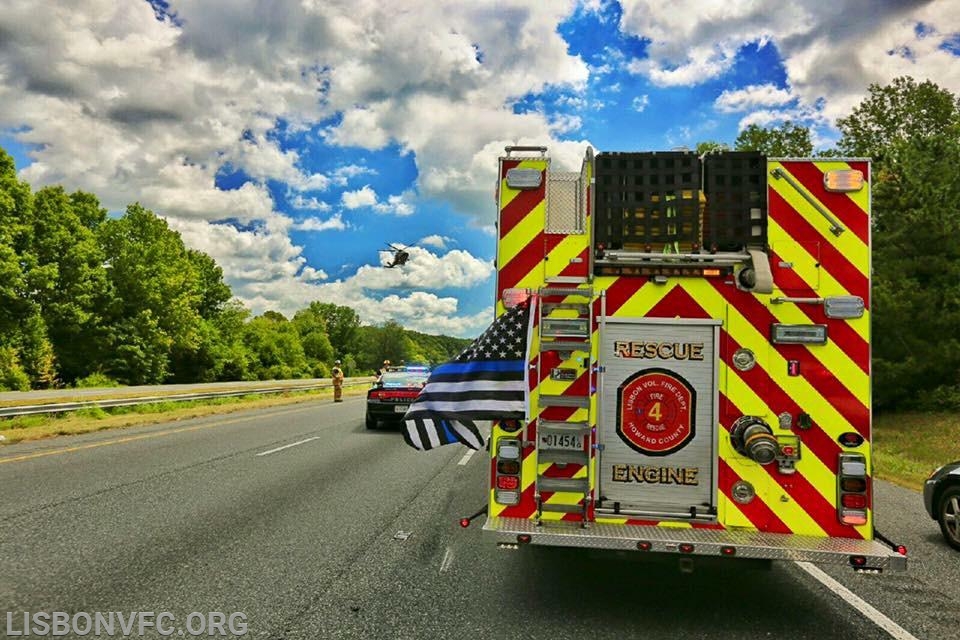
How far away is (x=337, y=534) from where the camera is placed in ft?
21.7

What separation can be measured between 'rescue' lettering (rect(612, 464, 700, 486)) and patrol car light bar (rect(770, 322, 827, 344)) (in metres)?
1.07

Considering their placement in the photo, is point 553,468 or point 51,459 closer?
point 553,468

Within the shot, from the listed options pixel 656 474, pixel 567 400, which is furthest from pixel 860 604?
pixel 567 400

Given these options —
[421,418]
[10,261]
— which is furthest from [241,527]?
[10,261]

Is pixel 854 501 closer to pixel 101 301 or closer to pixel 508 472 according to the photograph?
pixel 508 472

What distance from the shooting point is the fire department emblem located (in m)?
4.74

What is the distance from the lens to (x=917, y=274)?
2244 centimetres

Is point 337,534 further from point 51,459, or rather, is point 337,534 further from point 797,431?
point 51,459

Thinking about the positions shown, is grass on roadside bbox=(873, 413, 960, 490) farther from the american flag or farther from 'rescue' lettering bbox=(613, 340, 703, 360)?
the american flag

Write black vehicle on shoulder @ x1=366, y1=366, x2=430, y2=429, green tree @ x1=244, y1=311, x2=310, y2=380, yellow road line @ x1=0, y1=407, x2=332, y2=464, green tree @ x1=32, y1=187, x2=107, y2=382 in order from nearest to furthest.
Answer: yellow road line @ x1=0, y1=407, x2=332, y2=464 → black vehicle on shoulder @ x1=366, y1=366, x2=430, y2=429 → green tree @ x1=32, y1=187, x2=107, y2=382 → green tree @ x1=244, y1=311, x2=310, y2=380

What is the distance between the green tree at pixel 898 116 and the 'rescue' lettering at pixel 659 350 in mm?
30230

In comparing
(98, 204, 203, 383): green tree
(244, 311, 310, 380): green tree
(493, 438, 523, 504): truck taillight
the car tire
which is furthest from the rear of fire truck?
(244, 311, 310, 380): green tree

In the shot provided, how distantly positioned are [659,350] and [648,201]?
41.7 inches

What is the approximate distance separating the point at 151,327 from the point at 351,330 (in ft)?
276
